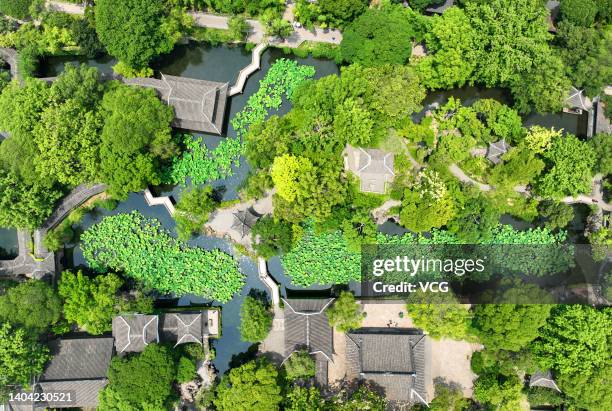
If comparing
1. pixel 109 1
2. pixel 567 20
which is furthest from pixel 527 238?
pixel 109 1

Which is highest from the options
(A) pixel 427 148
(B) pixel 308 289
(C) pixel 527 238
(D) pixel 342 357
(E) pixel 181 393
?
(A) pixel 427 148

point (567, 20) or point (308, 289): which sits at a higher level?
point (567, 20)

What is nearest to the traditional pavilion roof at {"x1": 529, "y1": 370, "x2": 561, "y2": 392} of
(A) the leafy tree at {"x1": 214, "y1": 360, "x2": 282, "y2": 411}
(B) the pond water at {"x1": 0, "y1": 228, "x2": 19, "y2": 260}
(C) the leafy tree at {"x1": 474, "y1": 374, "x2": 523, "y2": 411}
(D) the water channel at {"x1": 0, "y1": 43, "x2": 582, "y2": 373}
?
(C) the leafy tree at {"x1": 474, "y1": 374, "x2": 523, "y2": 411}

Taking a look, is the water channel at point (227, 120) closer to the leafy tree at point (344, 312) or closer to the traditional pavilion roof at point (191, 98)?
the traditional pavilion roof at point (191, 98)

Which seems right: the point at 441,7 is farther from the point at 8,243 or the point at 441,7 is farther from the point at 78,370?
the point at 8,243

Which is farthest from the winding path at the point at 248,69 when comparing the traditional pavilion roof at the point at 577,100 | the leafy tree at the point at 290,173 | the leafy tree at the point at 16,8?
the traditional pavilion roof at the point at 577,100

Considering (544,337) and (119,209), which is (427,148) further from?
(119,209)
